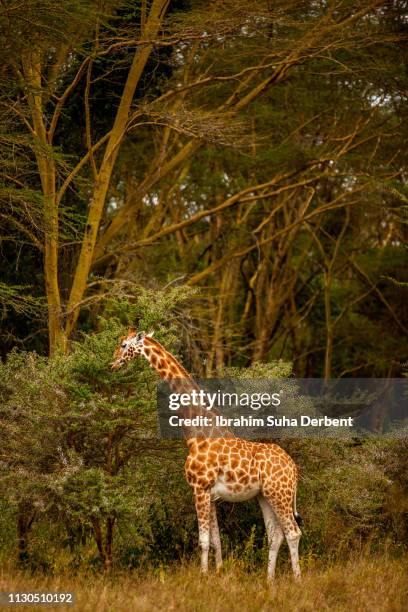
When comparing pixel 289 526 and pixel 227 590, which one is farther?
pixel 289 526

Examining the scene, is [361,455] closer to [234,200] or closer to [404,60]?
[234,200]

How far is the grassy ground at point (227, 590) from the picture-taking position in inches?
325

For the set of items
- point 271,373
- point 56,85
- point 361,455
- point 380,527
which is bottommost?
point 380,527

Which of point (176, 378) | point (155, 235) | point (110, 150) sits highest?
point (110, 150)

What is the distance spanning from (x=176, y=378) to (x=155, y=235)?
7.50 meters

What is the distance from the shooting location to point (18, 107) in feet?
46.9

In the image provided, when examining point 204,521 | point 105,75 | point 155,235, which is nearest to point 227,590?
point 204,521

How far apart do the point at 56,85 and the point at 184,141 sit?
365 inches

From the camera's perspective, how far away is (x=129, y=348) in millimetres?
9664

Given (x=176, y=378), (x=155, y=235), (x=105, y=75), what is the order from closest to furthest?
(x=176, y=378) < (x=105, y=75) < (x=155, y=235)

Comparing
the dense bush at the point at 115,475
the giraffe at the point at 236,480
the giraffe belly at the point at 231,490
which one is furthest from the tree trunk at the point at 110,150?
the giraffe belly at the point at 231,490

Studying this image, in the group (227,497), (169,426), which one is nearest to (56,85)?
(169,426)

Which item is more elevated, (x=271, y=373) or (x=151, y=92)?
(x=151, y=92)

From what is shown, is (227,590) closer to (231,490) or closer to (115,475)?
(231,490)
